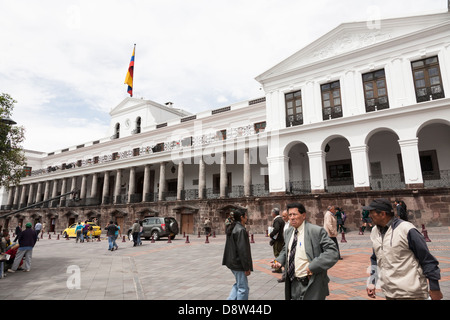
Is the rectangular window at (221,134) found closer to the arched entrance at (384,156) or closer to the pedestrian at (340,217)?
the arched entrance at (384,156)

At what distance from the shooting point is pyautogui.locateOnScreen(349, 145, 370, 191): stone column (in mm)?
17312

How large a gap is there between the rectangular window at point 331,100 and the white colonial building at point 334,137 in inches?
2.8

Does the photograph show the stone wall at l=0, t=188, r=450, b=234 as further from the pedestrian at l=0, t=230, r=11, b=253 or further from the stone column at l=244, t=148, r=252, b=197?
the pedestrian at l=0, t=230, r=11, b=253

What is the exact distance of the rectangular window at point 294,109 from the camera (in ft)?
68.6

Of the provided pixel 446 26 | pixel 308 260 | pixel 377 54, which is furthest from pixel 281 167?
pixel 308 260

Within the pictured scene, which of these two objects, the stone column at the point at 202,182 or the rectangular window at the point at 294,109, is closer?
the rectangular window at the point at 294,109

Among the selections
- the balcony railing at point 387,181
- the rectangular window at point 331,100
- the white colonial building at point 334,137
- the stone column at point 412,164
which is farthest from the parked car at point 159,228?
the stone column at point 412,164

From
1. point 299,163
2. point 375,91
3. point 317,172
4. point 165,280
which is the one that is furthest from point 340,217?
point 165,280

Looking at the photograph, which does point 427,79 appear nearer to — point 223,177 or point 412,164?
point 412,164

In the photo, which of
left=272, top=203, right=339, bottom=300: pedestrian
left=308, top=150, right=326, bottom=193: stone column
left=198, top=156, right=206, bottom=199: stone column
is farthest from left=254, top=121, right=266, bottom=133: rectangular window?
left=272, top=203, right=339, bottom=300: pedestrian

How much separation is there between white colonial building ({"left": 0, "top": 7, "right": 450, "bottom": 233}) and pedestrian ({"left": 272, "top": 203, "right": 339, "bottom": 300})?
50.3 ft

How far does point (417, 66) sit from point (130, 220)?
27.0m

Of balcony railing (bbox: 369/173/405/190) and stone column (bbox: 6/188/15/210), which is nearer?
balcony railing (bbox: 369/173/405/190)
